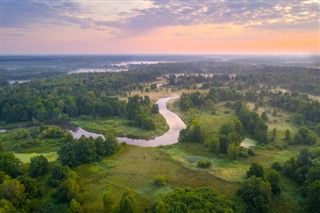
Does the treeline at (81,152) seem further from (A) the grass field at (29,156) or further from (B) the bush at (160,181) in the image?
(B) the bush at (160,181)

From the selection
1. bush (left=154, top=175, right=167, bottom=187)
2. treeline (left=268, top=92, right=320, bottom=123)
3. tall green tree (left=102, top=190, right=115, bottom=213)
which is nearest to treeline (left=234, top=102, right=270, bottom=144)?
treeline (left=268, top=92, right=320, bottom=123)

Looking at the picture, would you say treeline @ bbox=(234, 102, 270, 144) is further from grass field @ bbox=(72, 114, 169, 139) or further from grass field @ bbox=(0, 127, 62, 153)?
grass field @ bbox=(0, 127, 62, 153)

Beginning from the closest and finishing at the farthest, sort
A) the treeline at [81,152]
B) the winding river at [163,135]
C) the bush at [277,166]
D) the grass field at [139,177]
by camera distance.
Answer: the grass field at [139,177] → the bush at [277,166] → the treeline at [81,152] → the winding river at [163,135]

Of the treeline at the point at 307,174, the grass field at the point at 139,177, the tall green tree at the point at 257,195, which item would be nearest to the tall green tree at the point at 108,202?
the grass field at the point at 139,177

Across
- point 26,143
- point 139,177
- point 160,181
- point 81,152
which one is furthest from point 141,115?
point 160,181

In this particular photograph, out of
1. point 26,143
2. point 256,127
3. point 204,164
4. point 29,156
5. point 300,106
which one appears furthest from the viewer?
point 300,106

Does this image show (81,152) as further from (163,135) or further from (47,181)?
(163,135)

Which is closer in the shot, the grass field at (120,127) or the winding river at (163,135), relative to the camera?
the winding river at (163,135)

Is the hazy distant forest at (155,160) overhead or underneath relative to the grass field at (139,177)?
overhead

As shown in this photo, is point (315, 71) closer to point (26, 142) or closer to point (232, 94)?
point (232, 94)
